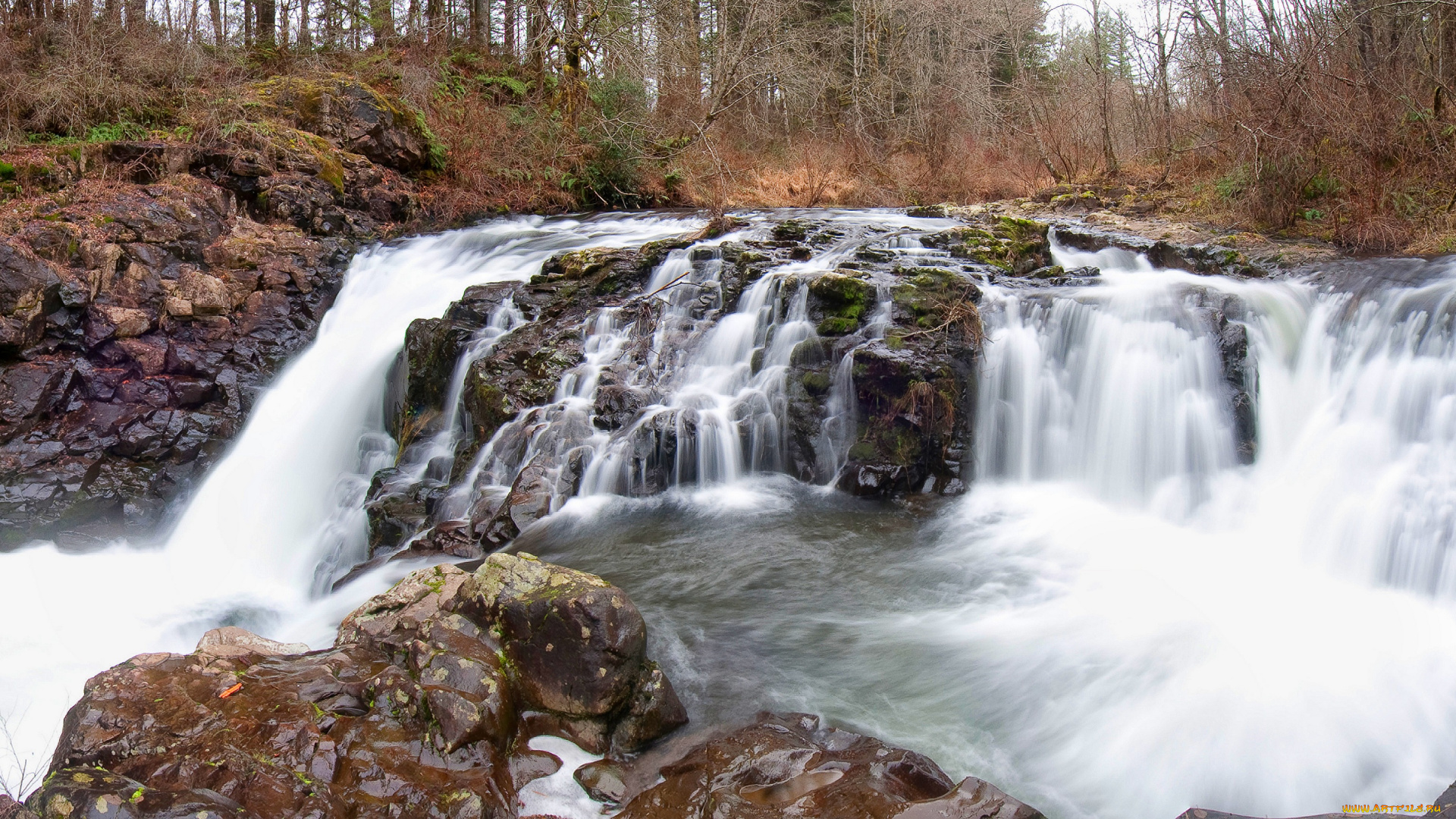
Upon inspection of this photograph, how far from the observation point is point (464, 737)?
392 centimetres

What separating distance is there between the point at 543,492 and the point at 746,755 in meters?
3.61

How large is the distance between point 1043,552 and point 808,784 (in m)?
3.50

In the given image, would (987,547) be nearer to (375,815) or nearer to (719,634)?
(719,634)

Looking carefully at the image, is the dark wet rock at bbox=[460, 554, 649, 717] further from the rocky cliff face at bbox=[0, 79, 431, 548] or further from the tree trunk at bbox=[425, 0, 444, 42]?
the tree trunk at bbox=[425, 0, 444, 42]

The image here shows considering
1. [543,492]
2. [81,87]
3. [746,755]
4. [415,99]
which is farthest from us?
[415,99]

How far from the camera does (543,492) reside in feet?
23.5

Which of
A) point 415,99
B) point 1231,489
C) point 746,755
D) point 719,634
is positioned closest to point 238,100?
point 415,99

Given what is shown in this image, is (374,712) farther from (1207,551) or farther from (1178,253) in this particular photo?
(1178,253)

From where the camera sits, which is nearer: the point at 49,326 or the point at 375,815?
the point at 375,815

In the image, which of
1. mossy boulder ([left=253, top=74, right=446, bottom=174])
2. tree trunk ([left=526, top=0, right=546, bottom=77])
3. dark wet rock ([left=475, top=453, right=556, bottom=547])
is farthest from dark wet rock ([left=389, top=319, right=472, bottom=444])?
tree trunk ([left=526, top=0, right=546, bottom=77])

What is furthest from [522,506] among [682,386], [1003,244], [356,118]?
[356,118]

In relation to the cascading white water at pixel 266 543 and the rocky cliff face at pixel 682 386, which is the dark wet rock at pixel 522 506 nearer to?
the rocky cliff face at pixel 682 386

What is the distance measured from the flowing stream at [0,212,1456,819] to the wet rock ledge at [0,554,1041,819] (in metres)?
0.51

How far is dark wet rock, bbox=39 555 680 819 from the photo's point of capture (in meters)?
3.48
